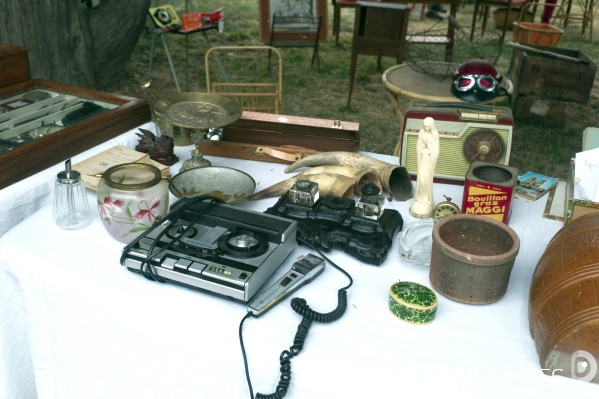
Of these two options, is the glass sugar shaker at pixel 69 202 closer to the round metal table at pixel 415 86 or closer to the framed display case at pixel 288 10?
the round metal table at pixel 415 86

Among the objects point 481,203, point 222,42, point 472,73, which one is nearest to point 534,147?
point 472,73

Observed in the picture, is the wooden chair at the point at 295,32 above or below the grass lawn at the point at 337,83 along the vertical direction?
above

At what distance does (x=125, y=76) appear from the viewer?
5680 millimetres

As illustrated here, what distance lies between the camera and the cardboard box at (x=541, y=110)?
4711mm

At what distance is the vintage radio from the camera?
6.48 feet

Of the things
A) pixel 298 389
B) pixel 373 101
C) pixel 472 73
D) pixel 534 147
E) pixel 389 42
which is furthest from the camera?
pixel 373 101

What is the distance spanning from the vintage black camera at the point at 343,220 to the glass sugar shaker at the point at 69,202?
0.51 meters

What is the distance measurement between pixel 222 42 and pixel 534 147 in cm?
412

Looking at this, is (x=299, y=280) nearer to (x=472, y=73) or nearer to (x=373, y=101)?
(x=472, y=73)

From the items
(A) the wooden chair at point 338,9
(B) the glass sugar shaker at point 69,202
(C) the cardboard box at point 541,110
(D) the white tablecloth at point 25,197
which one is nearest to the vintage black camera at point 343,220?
(B) the glass sugar shaker at point 69,202

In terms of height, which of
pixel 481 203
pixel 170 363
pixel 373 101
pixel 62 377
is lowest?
pixel 373 101

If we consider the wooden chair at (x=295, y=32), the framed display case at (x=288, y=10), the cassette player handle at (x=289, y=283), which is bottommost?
the wooden chair at (x=295, y=32)

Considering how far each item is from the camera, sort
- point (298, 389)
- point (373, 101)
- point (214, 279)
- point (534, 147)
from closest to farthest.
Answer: point (298, 389), point (214, 279), point (534, 147), point (373, 101)

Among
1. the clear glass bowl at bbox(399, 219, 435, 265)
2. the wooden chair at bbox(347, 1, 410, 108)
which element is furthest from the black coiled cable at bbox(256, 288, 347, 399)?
the wooden chair at bbox(347, 1, 410, 108)
